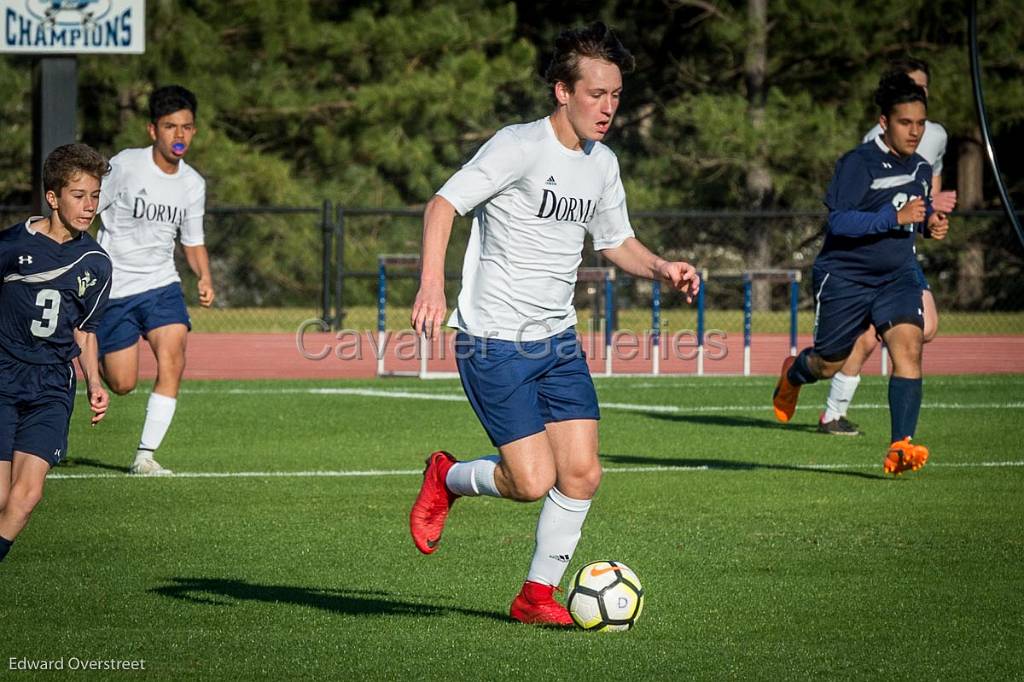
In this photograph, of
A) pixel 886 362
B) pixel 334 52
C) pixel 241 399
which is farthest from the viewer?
pixel 334 52

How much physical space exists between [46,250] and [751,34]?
24.2 metres

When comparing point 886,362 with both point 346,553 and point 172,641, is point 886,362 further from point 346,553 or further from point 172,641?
point 172,641

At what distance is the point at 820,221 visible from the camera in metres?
29.6

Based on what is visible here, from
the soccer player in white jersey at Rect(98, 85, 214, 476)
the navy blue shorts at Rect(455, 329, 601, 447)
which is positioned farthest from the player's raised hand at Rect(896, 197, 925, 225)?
the soccer player in white jersey at Rect(98, 85, 214, 476)

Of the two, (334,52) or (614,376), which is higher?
(334,52)

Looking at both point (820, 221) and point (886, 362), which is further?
point (820, 221)

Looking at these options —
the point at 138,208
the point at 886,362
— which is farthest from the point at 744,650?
the point at 886,362

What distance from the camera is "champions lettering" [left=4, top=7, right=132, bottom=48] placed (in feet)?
47.3

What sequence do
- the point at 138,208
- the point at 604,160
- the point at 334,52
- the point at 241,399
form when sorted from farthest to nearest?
the point at 334,52
the point at 241,399
the point at 138,208
the point at 604,160

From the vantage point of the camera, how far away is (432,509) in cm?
637

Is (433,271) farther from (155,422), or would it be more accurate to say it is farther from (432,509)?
(155,422)

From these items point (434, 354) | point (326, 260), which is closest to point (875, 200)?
point (434, 354)

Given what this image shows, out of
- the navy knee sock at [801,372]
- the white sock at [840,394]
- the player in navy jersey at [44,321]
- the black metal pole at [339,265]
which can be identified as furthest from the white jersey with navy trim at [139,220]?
the black metal pole at [339,265]

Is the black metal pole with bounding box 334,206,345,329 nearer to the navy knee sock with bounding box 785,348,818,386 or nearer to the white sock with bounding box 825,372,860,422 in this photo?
the white sock with bounding box 825,372,860,422
